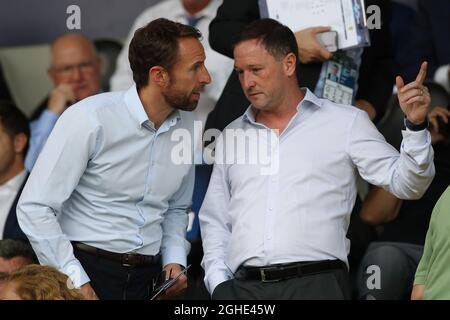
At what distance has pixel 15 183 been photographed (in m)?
5.34

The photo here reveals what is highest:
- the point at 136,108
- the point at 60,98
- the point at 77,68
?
the point at 136,108

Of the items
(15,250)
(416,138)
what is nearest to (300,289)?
(416,138)

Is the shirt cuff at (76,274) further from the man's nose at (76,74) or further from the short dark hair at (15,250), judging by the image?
the man's nose at (76,74)

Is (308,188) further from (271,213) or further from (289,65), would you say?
(289,65)

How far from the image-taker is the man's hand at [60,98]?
5891 mm

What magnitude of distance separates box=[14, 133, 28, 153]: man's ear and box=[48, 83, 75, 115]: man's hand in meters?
0.45

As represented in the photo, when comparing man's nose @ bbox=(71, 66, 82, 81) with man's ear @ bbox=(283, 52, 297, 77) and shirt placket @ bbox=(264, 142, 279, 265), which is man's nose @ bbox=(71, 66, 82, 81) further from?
shirt placket @ bbox=(264, 142, 279, 265)

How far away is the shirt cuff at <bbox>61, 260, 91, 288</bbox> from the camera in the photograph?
13.2 ft

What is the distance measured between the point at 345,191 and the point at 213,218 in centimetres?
56

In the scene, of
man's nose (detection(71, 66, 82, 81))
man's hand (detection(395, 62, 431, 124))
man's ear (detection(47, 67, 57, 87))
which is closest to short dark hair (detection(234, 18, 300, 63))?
man's hand (detection(395, 62, 431, 124))

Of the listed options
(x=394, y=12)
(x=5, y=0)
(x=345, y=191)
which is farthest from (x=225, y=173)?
(x=5, y=0)

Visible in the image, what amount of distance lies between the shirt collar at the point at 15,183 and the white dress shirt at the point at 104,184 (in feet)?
3.96

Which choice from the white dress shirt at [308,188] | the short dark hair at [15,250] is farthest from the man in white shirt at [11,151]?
the white dress shirt at [308,188]

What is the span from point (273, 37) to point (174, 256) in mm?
946
